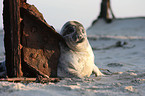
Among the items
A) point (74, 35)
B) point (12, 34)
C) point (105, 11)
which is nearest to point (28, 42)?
point (12, 34)

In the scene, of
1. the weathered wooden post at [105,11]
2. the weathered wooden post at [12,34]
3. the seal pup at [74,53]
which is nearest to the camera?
the weathered wooden post at [12,34]

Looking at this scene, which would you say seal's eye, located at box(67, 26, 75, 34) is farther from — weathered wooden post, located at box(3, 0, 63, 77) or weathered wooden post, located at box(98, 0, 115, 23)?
weathered wooden post, located at box(98, 0, 115, 23)

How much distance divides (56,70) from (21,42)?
81cm

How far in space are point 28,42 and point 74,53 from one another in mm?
884

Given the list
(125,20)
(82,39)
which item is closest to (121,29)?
(125,20)

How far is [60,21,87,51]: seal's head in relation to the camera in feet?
11.4

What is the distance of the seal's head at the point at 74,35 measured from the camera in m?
3.47

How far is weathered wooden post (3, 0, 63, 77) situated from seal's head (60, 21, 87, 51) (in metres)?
0.17

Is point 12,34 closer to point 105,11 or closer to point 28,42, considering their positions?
point 28,42

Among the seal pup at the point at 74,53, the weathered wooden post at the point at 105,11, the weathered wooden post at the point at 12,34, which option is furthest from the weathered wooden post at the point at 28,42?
the weathered wooden post at the point at 105,11

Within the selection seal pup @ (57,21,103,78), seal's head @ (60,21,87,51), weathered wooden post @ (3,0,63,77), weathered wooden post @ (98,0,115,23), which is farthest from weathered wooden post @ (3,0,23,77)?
weathered wooden post @ (98,0,115,23)

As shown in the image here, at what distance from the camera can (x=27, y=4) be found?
10.4 ft

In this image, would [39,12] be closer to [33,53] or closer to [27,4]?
[27,4]

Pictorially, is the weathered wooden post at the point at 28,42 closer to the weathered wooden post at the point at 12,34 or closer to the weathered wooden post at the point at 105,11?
the weathered wooden post at the point at 12,34
